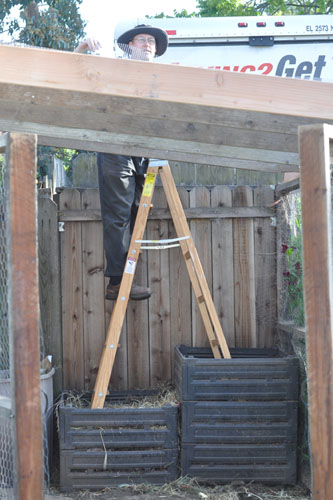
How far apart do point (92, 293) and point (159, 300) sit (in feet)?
1.78

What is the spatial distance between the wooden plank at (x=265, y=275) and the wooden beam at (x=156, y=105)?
4.20 ft

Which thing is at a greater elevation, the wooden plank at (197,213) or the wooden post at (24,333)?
the wooden plank at (197,213)

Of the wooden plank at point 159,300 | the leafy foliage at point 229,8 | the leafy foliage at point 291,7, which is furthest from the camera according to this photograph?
the leafy foliage at point 229,8

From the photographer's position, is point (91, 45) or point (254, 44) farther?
point (254, 44)

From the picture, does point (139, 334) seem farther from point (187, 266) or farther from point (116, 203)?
point (116, 203)

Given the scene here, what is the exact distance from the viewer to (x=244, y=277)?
4566 mm

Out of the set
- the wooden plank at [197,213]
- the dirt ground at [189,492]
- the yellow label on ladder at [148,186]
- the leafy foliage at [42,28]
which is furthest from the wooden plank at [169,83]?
the leafy foliage at [42,28]

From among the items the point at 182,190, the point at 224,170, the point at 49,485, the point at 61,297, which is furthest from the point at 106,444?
the point at 224,170

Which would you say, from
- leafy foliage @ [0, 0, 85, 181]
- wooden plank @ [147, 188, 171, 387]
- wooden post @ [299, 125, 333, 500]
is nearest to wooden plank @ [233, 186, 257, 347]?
wooden plank @ [147, 188, 171, 387]

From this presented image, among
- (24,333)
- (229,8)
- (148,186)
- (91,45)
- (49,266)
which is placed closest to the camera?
(24,333)

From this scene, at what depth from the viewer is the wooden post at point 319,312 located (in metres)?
2.09

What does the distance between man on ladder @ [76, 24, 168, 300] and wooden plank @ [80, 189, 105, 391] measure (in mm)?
307

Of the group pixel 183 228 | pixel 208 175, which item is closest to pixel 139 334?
pixel 183 228

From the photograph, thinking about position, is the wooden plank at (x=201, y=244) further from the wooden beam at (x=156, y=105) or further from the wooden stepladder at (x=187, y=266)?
the wooden beam at (x=156, y=105)
